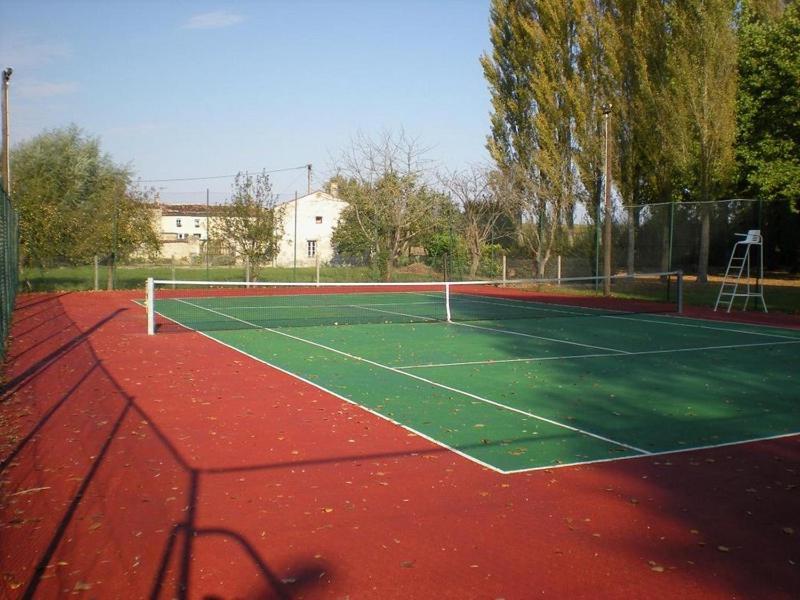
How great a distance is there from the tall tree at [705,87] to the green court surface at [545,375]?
1356cm

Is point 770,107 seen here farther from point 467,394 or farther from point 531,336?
point 467,394

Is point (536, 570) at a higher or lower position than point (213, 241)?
lower

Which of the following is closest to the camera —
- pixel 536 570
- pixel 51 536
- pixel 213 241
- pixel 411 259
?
pixel 536 570

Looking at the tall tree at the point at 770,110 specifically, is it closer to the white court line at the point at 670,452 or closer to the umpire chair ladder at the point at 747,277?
the umpire chair ladder at the point at 747,277

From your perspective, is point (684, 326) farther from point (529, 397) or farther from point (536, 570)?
point (536, 570)

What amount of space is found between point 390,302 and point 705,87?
614 inches

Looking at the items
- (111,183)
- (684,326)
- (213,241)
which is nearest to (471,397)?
(684,326)

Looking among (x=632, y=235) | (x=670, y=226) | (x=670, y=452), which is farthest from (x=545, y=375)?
(x=632, y=235)

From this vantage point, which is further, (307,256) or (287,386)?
(307,256)

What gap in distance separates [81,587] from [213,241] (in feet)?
95.3

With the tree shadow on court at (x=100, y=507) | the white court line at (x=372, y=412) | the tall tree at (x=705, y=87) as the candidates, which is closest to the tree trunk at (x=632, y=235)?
the tall tree at (x=705, y=87)

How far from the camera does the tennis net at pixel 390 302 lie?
64.3ft

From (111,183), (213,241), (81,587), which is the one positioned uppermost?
(111,183)

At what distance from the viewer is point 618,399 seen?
391 inches
